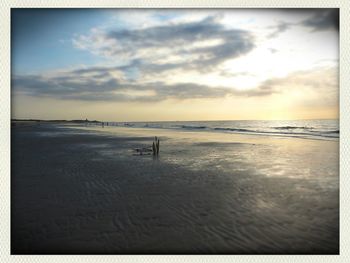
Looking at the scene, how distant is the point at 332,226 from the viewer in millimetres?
6016

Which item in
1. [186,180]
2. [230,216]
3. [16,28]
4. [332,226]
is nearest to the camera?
[332,226]

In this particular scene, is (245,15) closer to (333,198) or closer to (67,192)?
(333,198)

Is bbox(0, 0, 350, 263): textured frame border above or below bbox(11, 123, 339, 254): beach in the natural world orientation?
above

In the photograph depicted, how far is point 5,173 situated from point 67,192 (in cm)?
215

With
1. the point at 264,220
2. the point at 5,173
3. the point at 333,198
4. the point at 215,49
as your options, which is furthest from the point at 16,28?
the point at 333,198

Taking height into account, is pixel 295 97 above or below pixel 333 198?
above

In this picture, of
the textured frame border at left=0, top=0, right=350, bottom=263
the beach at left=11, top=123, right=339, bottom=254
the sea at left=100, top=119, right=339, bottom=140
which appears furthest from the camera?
→ the sea at left=100, top=119, right=339, bottom=140

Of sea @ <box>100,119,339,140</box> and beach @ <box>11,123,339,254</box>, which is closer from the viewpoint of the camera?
beach @ <box>11,123,339,254</box>

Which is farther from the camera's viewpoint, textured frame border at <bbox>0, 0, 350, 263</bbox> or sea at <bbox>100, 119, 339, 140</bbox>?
sea at <bbox>100, 119, 339, 140</bbox>

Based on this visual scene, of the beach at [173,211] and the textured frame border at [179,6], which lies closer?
the beach at [173,211]

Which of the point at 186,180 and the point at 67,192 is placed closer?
the point at 67,192

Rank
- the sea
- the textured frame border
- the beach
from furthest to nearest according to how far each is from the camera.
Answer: the sea → the textured frame border → the beach

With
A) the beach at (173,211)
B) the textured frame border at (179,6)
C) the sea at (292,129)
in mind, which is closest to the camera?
the beach at (173,211)

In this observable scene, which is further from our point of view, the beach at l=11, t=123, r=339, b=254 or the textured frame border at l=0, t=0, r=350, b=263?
the textured frame border at l=0, t=0, r=350, b=263
